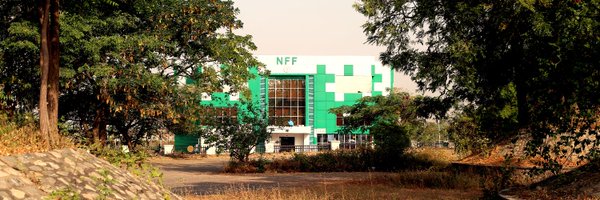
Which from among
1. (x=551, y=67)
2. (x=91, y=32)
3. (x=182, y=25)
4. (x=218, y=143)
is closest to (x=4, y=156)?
(x=551, y=67)

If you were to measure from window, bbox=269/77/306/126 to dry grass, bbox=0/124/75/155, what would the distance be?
6385cm

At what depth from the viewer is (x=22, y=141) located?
10.2 metres

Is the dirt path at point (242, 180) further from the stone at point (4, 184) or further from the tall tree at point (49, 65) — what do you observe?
the stone at point (4, 184)

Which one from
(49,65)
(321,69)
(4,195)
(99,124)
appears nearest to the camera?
(4,195)

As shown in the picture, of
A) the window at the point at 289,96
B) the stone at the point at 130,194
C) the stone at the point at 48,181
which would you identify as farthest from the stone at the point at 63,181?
the window at the point at 289,96

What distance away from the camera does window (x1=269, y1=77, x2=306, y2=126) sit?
7575 cm

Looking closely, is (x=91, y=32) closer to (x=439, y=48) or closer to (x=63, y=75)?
(x=63, y=75)

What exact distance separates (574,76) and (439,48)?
11.8 metres

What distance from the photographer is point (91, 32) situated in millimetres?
23344

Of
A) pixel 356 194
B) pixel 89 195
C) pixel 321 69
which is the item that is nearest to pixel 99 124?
pixel 356 194

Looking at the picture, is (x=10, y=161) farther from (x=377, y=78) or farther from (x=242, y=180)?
(x=377, y=78)

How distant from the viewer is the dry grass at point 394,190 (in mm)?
15914

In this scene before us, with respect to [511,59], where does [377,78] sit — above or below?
above

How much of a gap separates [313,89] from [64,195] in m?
67.4
